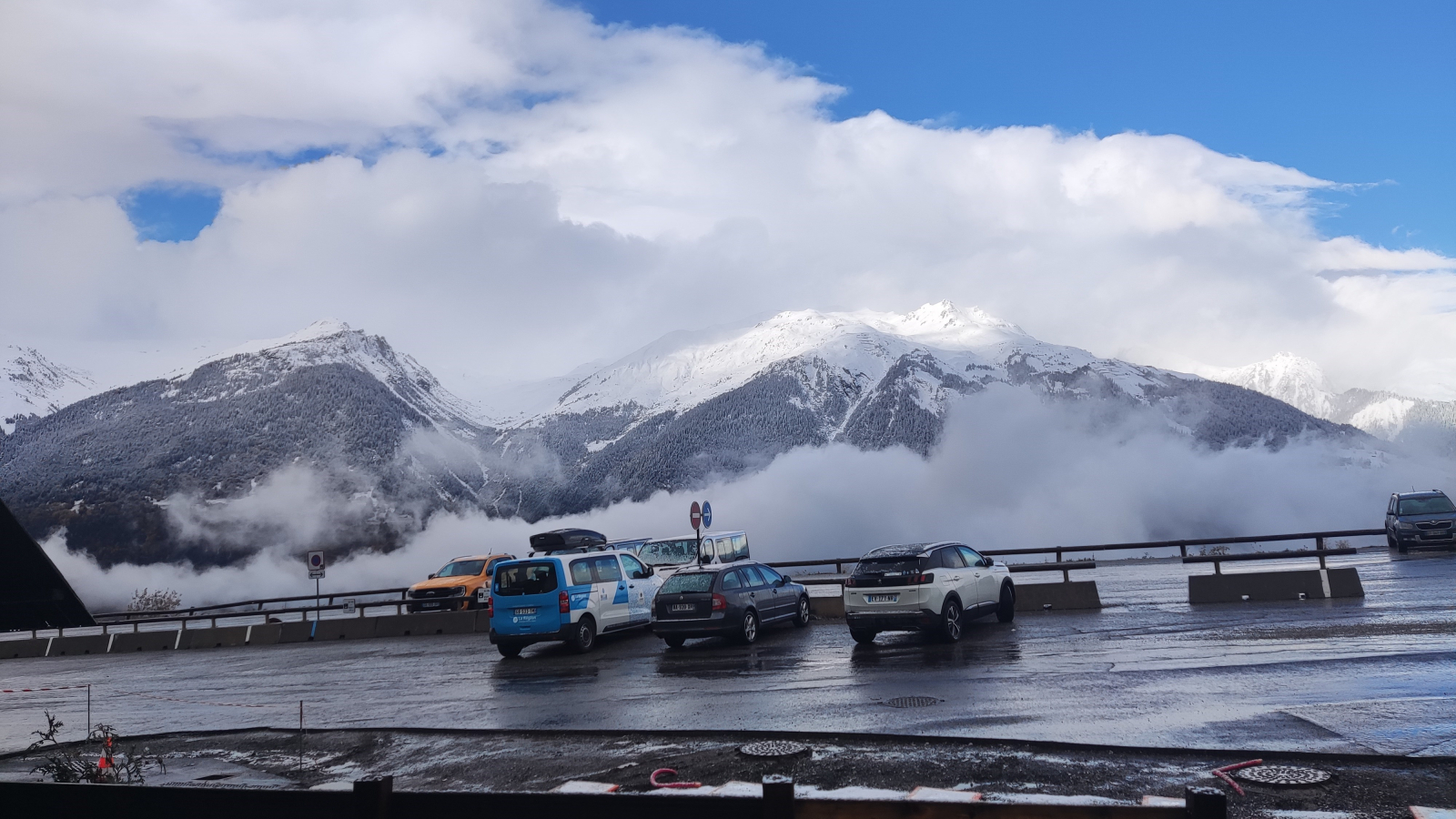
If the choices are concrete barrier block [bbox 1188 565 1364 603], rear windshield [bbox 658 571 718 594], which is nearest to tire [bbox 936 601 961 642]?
rear windshield [bbox 658 571 718 594]

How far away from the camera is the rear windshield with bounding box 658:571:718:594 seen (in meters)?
19.4

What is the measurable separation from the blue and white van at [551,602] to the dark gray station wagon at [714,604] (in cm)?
112

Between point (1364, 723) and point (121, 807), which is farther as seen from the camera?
point (1364, 723)

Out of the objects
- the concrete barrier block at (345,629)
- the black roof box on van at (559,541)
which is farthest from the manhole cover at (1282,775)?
the concrete barrier block at (345,629)

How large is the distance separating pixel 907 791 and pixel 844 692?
5.34m

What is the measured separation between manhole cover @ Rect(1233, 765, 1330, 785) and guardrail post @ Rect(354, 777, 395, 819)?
6343 millimetres

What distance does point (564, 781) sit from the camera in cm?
880

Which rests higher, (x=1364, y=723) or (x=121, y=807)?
(x=121, y=807)

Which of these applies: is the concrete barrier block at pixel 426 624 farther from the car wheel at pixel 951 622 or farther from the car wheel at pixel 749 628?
the car wheel at pixel 951 622

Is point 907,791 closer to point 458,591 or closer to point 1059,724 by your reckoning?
point 1059,724

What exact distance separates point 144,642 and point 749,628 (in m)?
24.8

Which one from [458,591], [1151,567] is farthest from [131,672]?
[1151,567]

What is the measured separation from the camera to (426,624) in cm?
2875

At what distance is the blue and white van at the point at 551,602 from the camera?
20.0m
